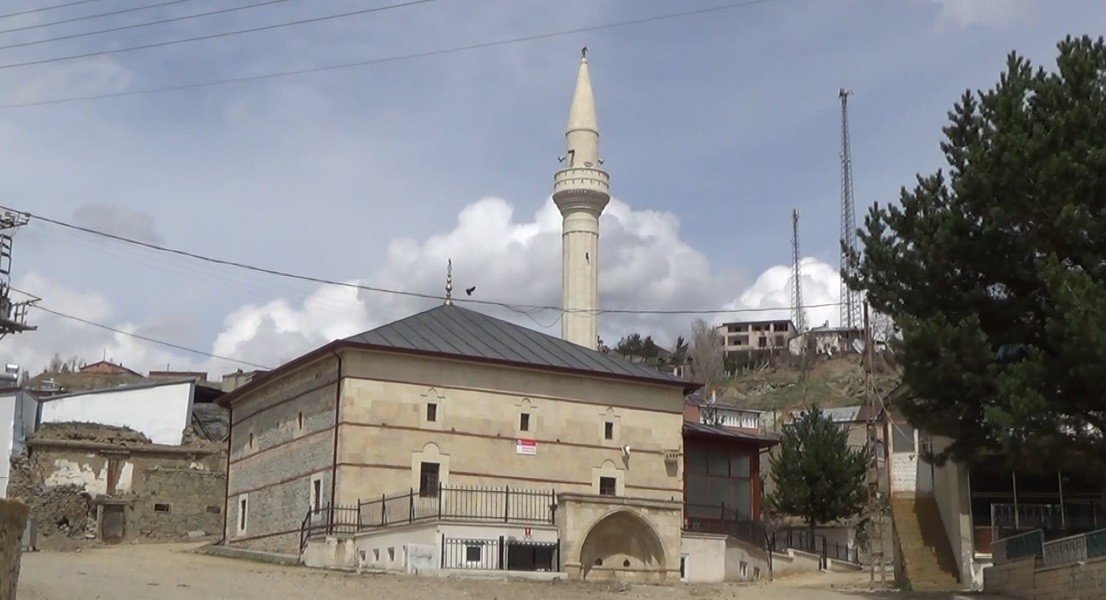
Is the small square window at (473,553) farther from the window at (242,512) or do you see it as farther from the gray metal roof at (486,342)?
the window at (242,512)

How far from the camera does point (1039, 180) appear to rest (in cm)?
2145

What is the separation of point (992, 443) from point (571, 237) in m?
28.6

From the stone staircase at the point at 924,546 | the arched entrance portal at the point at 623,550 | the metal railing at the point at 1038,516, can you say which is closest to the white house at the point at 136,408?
the arched entrance portal at the point at 623,550

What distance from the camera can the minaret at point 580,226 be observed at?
161 ft

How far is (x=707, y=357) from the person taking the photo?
354 ft

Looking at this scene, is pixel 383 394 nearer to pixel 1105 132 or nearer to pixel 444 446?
pixel 444 446

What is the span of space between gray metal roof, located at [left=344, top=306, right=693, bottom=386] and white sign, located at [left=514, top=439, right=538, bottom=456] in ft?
6.69

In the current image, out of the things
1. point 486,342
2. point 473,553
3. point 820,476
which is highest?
point 486,342

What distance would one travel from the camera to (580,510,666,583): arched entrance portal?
28469mm

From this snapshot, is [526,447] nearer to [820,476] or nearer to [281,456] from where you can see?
[281,456]

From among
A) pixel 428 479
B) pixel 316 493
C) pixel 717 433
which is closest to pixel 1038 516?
pixel 717 433

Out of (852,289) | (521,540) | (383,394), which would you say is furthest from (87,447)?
(852,289)

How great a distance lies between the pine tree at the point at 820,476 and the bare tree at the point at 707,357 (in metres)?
53.7

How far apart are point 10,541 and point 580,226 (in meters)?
37.2
